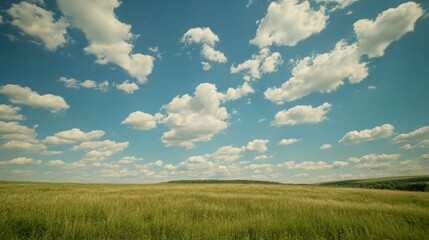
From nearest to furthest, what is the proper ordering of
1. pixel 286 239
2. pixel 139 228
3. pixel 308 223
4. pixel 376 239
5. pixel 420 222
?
pixel 286 239
pixel 376 239
pixel 139 228
pixel 308 223
pixel 420 222

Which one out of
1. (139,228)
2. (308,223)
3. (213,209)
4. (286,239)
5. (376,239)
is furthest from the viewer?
(213,209)

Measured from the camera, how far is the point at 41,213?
261 inches

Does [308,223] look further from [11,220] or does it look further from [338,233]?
[11,220]

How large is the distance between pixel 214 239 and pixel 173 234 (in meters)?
1.17

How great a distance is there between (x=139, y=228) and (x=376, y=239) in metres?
5.77

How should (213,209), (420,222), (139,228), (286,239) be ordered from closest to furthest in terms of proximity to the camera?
1. (286,239)
2. (139,228)
3. (420,222)
4. (213,209)

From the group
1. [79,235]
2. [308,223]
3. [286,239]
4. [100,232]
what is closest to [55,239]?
[79,235]

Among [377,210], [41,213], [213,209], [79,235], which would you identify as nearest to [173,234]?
[79,235]

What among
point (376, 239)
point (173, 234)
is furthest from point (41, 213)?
point (376, 239)

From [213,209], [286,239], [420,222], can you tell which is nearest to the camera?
[286,239]

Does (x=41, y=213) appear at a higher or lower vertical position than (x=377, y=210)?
higher

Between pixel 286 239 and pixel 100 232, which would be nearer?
pixel 286 239

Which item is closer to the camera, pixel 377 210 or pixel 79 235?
pixel 79 235

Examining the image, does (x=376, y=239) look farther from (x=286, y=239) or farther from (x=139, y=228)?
(x=139, y=228)
